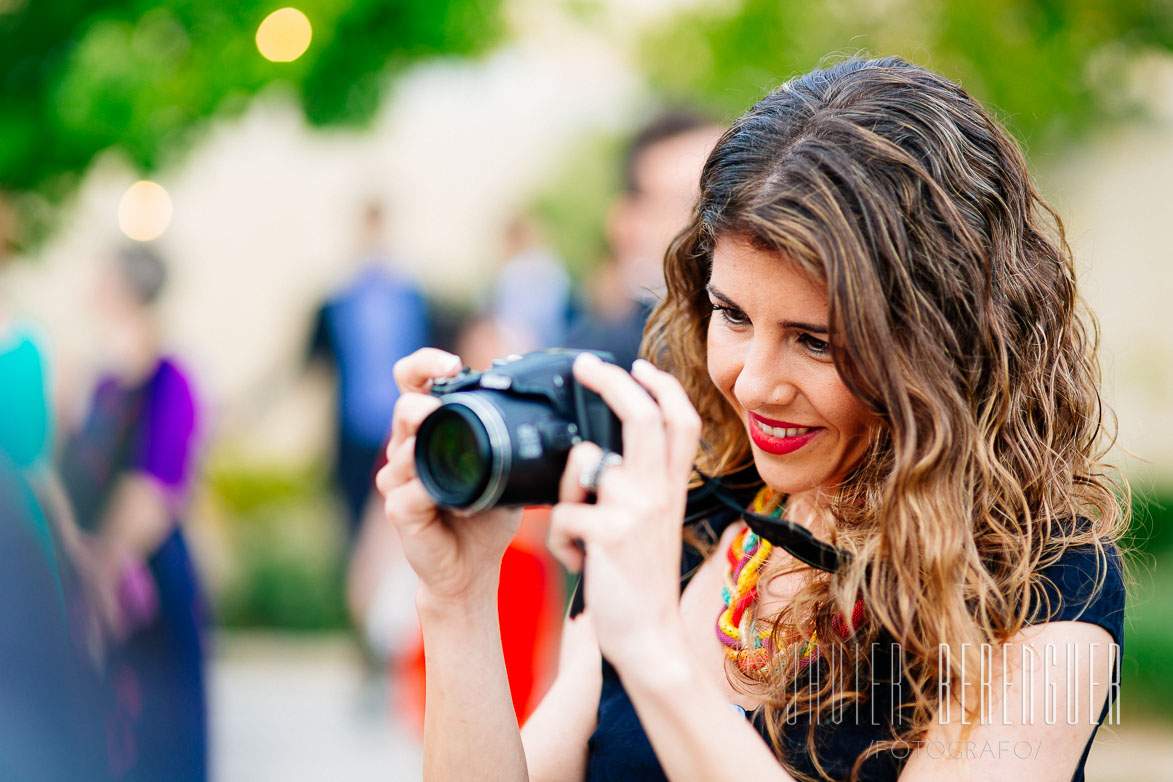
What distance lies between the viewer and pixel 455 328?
22.2 feet

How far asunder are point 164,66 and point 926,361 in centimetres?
316

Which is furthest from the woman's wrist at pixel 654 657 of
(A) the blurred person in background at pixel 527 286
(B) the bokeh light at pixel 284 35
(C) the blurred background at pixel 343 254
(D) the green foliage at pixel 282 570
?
(D) the green foliage at pixel 282 570

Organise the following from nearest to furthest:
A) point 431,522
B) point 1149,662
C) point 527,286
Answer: point 431,522
point 1149,662
point 527,286

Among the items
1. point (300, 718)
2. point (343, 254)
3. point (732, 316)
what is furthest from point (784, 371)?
point (343, 254)

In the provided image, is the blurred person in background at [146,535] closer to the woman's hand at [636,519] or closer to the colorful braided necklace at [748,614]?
the colorful braided necklace at [748,614]

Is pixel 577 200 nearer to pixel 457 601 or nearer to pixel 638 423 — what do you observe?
pixel 457 601

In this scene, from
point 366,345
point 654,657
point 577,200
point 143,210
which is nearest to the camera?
point 654,657

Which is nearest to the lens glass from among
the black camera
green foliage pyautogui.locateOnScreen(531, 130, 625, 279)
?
the black camera

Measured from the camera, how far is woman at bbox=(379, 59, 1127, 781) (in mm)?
1364

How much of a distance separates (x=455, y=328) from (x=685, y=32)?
2136 millimetres

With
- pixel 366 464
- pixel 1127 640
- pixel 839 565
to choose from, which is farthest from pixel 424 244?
pixel 839 565

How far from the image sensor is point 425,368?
1634mm

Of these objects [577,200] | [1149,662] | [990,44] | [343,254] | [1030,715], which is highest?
[990,44]

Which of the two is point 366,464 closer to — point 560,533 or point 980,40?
point 980,40
